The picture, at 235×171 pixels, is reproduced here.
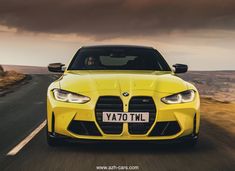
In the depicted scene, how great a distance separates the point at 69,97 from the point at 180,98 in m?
1.49

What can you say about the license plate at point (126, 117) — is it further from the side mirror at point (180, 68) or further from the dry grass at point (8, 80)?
the dry grass at point (8, 80)

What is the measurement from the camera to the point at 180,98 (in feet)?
24.8

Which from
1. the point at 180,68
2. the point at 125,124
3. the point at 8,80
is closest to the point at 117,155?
the point at 125,124

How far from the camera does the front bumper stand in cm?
730

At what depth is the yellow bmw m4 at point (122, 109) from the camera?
7.28m

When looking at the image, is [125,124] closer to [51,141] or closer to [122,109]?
[122,109]

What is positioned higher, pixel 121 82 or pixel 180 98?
pixel 121 82

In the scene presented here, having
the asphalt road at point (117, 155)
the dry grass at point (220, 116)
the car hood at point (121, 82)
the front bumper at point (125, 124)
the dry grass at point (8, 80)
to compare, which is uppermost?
the car hood at point (121, 82)

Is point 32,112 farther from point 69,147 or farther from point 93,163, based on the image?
point 93,163

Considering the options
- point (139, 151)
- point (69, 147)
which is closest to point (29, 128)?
point (69, 147)

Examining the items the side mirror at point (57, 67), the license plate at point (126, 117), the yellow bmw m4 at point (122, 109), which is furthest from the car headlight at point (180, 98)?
the side mirror at point (57, 67)

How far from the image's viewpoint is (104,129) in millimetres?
7309

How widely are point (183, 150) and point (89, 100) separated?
60.9 inches

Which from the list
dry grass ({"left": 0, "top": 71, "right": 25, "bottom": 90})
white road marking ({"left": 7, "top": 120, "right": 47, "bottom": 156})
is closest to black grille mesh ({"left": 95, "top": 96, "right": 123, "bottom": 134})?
white road marking ({"left": 7, "top": 120, "right": 47, "bottom": 156})
